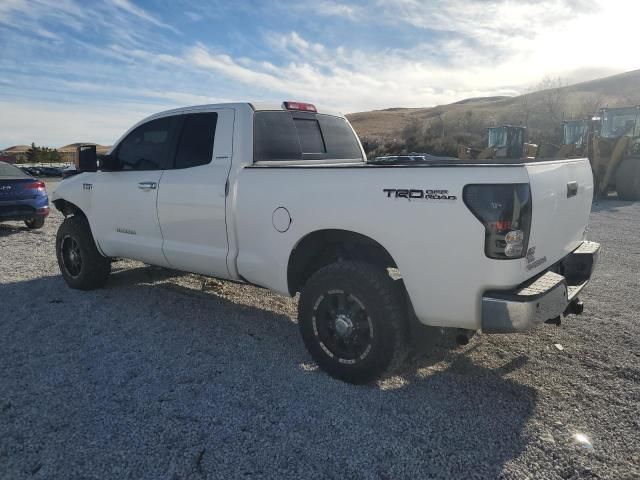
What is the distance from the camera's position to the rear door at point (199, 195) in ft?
13.8

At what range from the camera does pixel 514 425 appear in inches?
116

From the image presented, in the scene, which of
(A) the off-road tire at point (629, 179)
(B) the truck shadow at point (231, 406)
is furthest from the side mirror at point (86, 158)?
(A) the off-road tire at point (629, 179)

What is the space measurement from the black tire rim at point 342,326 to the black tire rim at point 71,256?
3.55 meters

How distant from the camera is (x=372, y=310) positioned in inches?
126

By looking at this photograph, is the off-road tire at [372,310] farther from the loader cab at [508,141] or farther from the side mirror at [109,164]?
the loader cab at [508,141]

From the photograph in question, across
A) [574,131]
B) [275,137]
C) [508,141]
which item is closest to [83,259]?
[275,137]

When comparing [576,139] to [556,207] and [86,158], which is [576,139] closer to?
[556,207]

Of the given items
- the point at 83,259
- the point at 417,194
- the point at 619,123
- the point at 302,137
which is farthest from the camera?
the point at 619,123

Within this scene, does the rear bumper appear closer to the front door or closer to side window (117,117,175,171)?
the front door

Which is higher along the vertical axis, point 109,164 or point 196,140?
point 196,140

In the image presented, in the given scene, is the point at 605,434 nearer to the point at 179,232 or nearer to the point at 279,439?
the point at 279,439

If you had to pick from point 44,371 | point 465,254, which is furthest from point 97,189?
point 465,254

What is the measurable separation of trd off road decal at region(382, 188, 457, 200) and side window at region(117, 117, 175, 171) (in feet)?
8.54

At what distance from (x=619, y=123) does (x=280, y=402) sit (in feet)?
63.2
